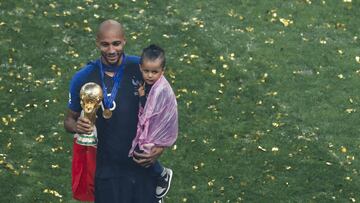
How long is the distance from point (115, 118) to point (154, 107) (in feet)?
1.62

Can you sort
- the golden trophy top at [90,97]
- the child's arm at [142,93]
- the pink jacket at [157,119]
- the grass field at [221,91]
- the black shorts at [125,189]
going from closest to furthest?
the golden trophy top at [90,97]
the pink jacket at [157,119]
the child's arm at [142,93]
the black shorts at [125,189]
the grass field at [221,91]

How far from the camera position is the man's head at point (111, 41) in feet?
28.5

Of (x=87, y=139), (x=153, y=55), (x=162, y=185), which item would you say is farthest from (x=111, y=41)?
(x=162, y=185)

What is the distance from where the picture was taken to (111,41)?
8656 millimetres

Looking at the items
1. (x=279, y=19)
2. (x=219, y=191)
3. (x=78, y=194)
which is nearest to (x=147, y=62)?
(x=78, y=194)

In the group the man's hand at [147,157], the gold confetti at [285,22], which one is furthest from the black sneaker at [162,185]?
the gold confetti at [285,22]

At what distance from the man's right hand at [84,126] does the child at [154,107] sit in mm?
609

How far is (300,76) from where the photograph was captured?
17875 millimetres

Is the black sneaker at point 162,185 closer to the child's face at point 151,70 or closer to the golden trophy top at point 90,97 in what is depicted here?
the child's face at point 151,70

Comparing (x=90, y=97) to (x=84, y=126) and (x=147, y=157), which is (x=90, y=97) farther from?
(x=147, y=157)

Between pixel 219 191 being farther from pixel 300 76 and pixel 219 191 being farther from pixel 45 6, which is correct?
pixel 45 6

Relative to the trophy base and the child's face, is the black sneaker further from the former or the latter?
the child's face

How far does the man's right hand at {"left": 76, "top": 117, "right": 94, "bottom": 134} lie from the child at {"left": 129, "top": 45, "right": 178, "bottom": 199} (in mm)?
609

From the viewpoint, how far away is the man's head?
868 centimetres
